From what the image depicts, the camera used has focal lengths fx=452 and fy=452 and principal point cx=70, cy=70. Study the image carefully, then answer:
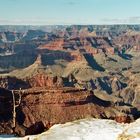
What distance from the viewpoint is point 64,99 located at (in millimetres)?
136625

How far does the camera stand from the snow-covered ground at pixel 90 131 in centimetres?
2392

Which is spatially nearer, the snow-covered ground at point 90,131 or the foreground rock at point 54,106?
the snow-covered ground at point 90,131

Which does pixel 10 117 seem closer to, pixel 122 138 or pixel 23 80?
pixel 23 80

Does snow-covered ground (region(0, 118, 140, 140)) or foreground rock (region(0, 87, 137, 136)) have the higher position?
snow-covered ground (region(0, 118, 140, 140))

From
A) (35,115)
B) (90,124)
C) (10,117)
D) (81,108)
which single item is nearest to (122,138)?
(90,124)

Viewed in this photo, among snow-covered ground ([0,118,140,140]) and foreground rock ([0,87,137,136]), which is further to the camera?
foreground rock ([0,87,137,136])

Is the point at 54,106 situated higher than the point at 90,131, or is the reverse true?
the point at 90,131

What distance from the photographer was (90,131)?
25375 millimetres

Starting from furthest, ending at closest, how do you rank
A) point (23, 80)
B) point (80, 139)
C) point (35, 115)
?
1. point (23, 80)
2. point (35, 115)
3. point (80, 139)

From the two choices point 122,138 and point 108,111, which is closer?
point 122,138

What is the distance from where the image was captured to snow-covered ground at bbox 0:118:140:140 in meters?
23.9

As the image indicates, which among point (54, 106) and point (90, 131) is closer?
point (90, 131)

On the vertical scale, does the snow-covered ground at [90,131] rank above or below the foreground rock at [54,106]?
above

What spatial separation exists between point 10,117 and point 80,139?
90.4 meters
